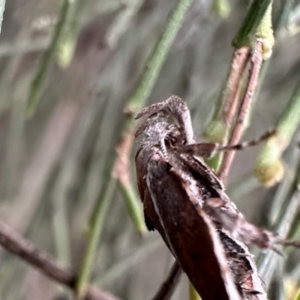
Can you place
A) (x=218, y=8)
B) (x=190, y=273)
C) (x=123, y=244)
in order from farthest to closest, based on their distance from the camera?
(x=123, y=244) < (x=218, y=8) < (x=190, y=273)

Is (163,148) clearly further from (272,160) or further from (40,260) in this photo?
(40,260)

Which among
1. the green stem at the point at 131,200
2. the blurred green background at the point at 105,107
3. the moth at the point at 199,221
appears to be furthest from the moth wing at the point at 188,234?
the blurred green background at the point at 105,107

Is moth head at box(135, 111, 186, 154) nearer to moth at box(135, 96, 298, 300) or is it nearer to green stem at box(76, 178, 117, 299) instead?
moth at box(135, 96, 298, 300)

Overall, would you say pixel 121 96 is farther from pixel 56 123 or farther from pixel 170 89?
pixel 56 123

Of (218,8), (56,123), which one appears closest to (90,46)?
(56,123)

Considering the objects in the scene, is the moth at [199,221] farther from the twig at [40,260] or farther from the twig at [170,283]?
the twig at [40,260]

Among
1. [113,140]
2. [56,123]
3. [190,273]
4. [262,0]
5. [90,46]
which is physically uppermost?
[90,46]

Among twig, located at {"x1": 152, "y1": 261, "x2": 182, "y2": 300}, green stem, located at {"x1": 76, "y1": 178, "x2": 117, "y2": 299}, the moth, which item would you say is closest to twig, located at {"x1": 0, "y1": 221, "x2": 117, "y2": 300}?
green stem, located at {"x1": 76, "y1": 178, "x2": 117, "y2": 299}

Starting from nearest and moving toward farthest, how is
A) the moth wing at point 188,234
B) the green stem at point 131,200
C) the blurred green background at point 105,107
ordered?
the moth wing at point 188,234, the green stem at point 131,200, the blurred green background at point 105,107
